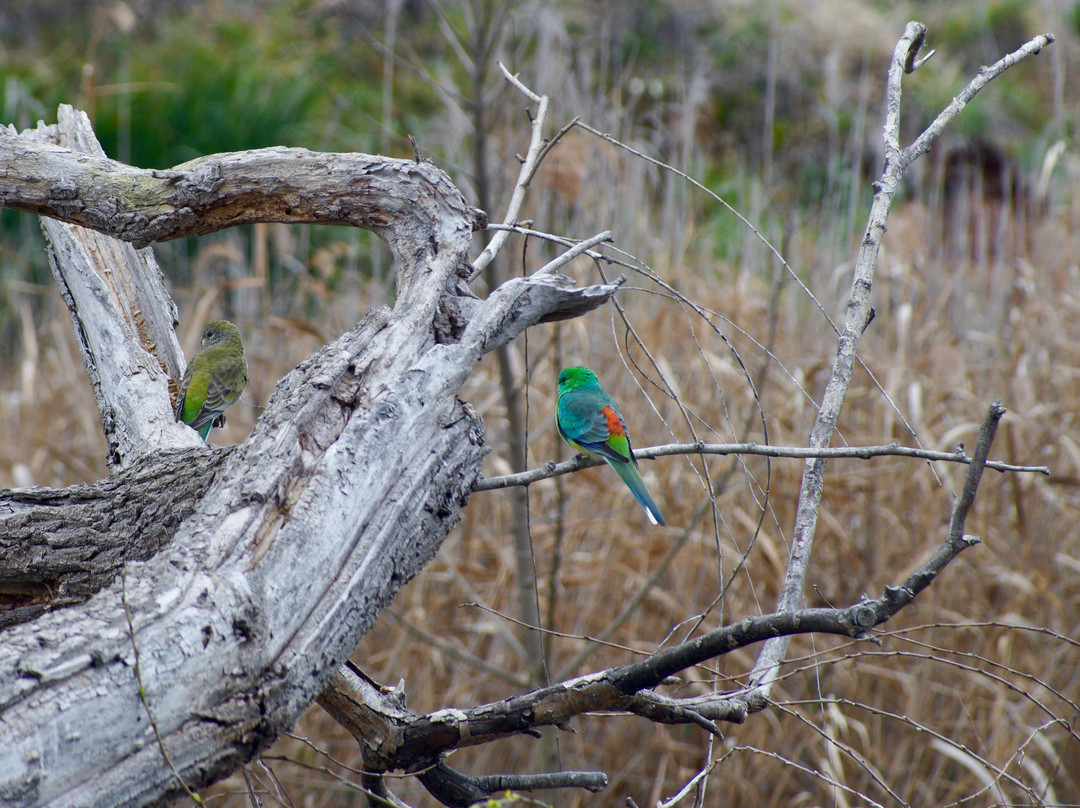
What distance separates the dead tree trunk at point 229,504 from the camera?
3.79ft

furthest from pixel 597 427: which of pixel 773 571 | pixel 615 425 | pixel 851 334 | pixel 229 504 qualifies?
pixel 229 504

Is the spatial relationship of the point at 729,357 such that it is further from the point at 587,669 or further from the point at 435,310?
the point at 435,310

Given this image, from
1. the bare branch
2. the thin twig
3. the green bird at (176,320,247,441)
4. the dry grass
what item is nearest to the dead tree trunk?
the thin twig

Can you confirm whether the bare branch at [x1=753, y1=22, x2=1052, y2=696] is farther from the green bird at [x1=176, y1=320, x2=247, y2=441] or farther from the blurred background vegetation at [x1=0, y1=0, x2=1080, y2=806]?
the green bird at [x1=176, y1=320, x2=247, y2=441]

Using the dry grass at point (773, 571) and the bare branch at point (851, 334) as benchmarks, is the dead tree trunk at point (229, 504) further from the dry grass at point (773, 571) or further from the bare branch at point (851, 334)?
the dry grass at point (773, 571)

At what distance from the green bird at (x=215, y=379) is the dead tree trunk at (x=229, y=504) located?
0.60 m

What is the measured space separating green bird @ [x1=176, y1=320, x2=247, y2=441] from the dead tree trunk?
60 cm

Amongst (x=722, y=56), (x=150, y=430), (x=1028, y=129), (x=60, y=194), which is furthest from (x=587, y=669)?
(x=1028, y=129)

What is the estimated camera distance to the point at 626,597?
3646 mm

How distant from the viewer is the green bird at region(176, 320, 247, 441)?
114 inches

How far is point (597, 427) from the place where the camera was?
2.66 meters

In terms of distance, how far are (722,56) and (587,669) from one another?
9423 mm

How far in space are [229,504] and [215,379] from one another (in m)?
1.71

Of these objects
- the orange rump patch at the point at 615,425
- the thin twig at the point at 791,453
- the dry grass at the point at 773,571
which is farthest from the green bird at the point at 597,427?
the thin twig at the point at 791,453
